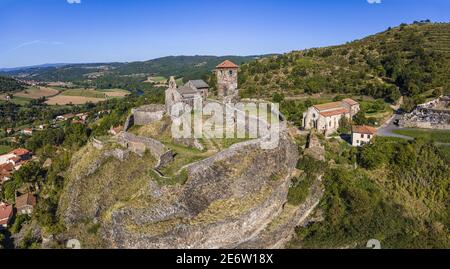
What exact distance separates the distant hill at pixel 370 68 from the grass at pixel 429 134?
12026 mm

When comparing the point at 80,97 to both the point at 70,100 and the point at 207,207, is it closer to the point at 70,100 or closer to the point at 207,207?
the point at 70,100

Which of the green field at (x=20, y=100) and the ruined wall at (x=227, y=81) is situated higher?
the ruined wall at (x=227, y=81)

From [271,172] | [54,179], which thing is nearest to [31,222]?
[54,179]

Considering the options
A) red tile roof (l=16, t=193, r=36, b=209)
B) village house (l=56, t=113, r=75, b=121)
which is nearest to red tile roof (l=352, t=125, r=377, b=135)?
red tile roof (l=16, t=193, r=36, b=209)

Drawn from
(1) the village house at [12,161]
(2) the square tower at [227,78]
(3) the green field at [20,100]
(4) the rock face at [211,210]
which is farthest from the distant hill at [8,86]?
(4) the rock face at [211,210]

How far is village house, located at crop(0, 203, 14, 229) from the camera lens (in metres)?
33.8

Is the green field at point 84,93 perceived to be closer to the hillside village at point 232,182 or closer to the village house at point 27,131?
the village house at point 27,131

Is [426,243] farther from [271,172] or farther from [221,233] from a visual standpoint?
[221,233]

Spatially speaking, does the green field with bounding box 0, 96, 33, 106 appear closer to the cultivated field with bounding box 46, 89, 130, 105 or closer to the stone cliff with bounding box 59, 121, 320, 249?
the cultivated field with bounding box 46, 89, 130, 105

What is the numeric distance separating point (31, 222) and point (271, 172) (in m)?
22.6

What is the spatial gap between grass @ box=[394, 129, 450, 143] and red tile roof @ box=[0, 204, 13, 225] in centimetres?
4049

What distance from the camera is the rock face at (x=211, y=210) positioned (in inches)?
812

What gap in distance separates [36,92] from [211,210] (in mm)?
130145

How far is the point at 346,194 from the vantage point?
27.1 meters
